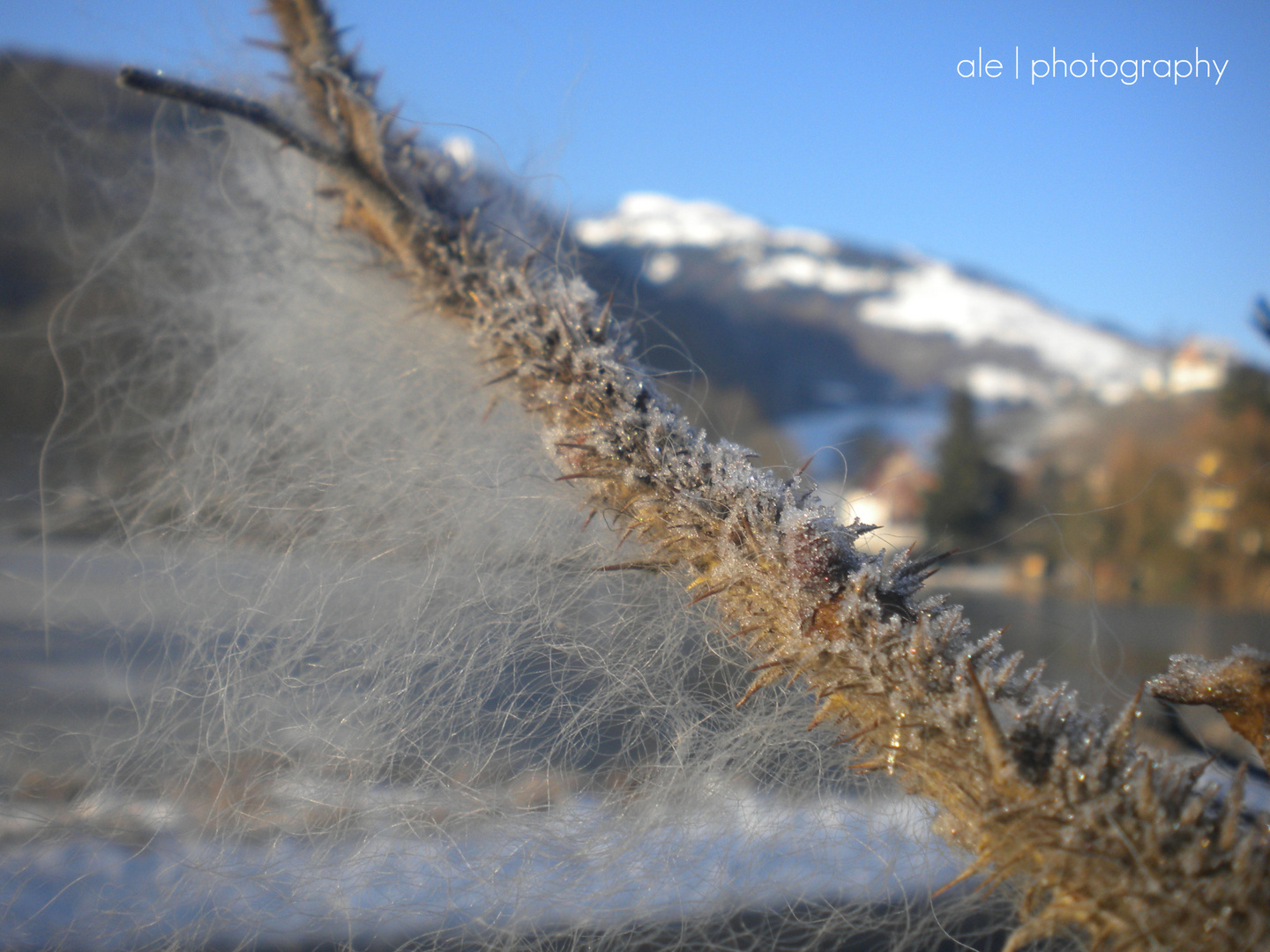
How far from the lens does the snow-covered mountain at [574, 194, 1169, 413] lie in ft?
34.9

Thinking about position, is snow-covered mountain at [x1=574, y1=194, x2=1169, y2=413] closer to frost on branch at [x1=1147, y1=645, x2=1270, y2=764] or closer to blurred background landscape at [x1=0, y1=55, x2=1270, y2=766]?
blurred background landscape at [x1=0, y1=55, x2=1270, y2=766]

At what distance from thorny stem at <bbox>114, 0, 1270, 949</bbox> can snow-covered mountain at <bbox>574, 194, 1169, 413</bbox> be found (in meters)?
9.00

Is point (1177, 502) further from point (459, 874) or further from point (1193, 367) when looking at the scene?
point (459, 874)

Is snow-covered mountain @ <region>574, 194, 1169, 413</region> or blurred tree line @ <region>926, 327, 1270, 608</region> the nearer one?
blurred tree line @ <region>926, 327, 1270, 608</region>

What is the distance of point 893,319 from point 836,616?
14.5m

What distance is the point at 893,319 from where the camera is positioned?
44.0 ft

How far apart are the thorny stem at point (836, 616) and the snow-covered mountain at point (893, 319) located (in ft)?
29.5

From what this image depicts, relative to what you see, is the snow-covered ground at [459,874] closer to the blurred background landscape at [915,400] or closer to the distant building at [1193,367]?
the blurred background landscape at [915,400]

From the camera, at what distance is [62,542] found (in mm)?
879

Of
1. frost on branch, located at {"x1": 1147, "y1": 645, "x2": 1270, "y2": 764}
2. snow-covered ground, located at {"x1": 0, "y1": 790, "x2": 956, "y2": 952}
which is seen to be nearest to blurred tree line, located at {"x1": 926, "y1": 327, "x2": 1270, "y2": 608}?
snow-covered ground, located at {"x1": 0, "y1": 790, "x2": 956, "y2": 952}

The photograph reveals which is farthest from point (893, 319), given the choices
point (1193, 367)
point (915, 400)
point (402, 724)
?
point (402, 724)

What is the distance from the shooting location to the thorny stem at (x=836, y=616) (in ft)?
0.99

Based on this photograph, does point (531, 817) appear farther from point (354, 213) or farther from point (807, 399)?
point (807, 399)

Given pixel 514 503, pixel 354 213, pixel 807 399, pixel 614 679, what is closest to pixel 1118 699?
pixel 614 679
